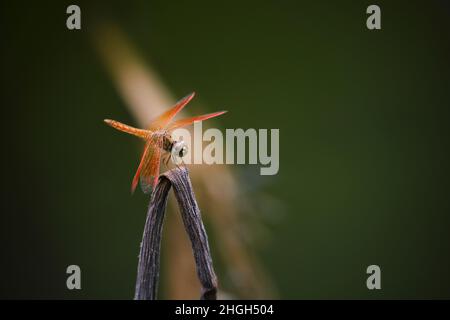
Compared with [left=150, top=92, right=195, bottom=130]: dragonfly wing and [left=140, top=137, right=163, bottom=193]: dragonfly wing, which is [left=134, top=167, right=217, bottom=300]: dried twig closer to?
[left=140, top=137, right=163, bottom=193]: dragonfly wing

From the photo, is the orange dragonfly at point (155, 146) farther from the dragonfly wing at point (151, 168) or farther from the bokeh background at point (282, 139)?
the bokeh background at point (282, 139)

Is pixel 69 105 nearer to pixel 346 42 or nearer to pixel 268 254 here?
pixel 268 254

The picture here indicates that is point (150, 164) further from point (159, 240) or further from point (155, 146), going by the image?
point (159, 240)

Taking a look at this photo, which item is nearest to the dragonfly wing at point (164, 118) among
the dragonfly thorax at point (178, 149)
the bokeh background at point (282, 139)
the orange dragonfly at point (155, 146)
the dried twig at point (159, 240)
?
the orange dragonfly at point (155, 146)

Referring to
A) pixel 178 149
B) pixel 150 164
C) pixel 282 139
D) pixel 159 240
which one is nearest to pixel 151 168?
pixel 150 164

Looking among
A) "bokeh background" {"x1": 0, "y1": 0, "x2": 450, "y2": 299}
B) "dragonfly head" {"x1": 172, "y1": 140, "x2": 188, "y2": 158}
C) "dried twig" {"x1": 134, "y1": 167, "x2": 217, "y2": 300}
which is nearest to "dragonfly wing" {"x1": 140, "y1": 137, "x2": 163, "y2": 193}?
"dragonfly head" {"x1": 172, "y1": 140, "x2": 188, "y2": 158}
